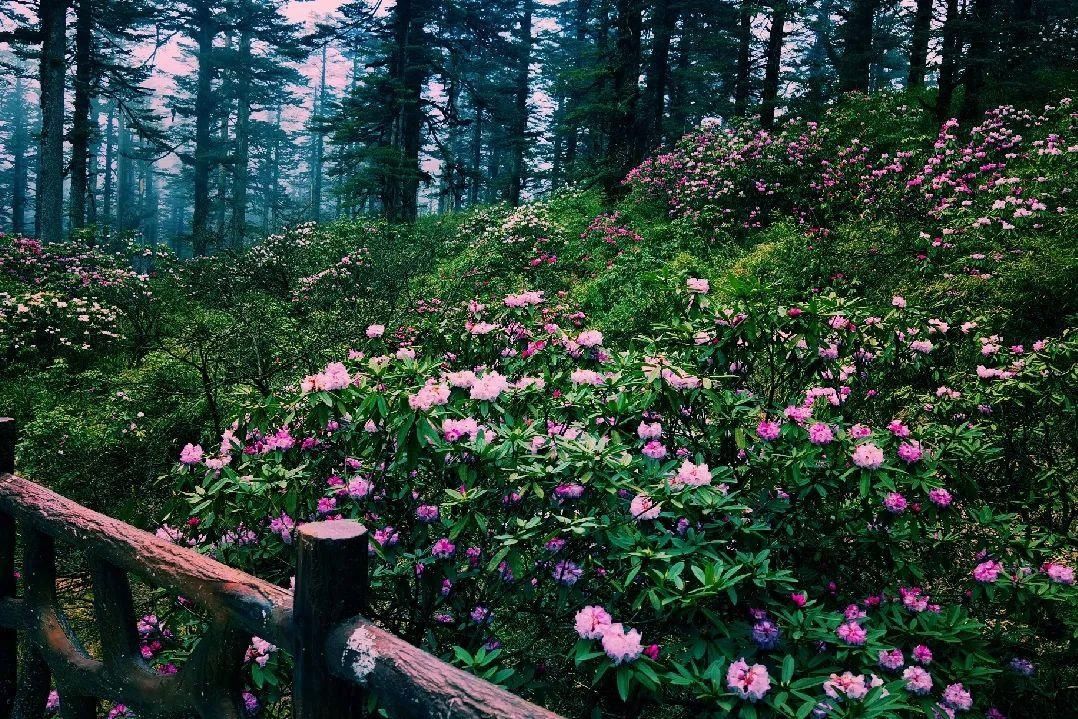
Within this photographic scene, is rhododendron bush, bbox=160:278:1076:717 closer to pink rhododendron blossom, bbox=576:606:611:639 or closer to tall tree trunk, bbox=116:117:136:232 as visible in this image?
pink rhododendron blossom, bbox=576:606:611:639

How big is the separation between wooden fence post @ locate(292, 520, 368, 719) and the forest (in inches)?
5.3

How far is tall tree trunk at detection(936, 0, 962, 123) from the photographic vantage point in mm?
11281

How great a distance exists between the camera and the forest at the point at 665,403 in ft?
7.25

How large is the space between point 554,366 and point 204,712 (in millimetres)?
2420

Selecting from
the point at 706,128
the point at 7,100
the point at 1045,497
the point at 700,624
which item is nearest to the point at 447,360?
the point at 700,624

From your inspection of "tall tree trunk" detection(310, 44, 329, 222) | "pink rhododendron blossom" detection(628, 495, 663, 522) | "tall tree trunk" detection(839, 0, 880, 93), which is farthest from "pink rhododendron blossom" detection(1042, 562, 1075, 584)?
"tall tree trunk" detection(310, 44, 329, 222)

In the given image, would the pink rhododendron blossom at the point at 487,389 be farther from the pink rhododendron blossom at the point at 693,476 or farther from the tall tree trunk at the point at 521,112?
the tall tree trunk at the point at 521,112

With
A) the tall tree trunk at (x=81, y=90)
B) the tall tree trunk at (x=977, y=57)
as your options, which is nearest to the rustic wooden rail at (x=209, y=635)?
the tall tree trunk at (x=977, y=57)

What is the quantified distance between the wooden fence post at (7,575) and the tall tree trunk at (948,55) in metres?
14.4

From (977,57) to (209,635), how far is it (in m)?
14.4

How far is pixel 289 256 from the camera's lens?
13.7 m

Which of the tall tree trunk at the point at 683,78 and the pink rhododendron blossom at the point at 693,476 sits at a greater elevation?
the tall tree trunk at the point at 683,78

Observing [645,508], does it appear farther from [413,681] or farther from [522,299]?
[522,299]

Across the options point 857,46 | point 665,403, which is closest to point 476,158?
point 857,46
